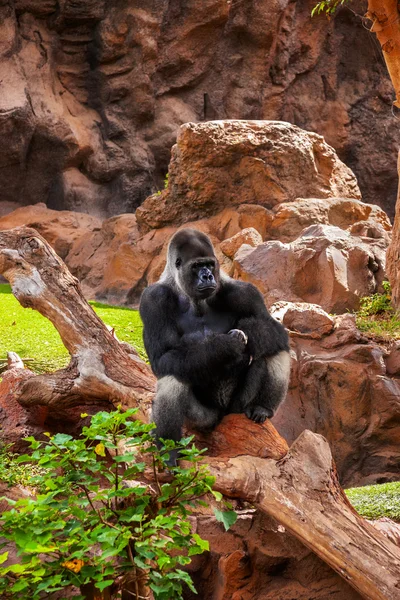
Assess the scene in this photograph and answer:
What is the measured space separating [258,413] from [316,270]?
380 cm

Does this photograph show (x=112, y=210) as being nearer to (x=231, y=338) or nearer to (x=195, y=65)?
(x=195, y=65)

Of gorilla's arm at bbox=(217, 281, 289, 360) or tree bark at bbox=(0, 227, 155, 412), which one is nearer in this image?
gorilla's arm at bbox=(217, 281, 289, 360)

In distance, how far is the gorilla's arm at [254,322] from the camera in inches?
143

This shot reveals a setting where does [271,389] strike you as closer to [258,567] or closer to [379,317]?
[258,567]

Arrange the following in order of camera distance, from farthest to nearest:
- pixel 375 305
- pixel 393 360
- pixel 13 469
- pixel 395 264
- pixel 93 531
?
pixel 375 305, pixel 395 264, pixel 393 360, pixel 13 469, pixel 93 531

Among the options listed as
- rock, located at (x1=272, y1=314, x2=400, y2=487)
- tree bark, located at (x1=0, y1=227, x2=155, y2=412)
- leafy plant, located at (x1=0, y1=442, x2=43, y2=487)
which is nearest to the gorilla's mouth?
tree bark, located at (x1=0, y1=227, x2=155, y2=412)

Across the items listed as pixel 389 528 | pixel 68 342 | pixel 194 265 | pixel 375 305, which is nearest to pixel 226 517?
pixel 194 265

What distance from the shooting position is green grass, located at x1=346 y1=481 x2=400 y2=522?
14.0 feet

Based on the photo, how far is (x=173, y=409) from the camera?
11.1 ft

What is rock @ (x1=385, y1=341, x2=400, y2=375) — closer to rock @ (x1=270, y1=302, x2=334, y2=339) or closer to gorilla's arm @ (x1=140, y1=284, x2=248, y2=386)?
rock @ (x1=270, y1=302, x2=334, y2=339)

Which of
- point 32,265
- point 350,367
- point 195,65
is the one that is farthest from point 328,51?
point 32,265

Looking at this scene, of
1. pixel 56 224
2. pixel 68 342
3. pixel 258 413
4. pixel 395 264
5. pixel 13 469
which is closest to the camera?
pixel 258 413

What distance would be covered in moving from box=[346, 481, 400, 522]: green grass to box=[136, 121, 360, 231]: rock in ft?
17.8

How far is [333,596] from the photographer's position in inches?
131
